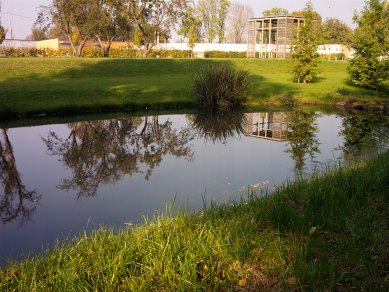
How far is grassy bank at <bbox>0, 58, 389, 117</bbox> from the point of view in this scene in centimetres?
1415

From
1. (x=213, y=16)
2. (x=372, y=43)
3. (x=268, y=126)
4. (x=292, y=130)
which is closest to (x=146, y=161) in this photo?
(x=292, y=130)

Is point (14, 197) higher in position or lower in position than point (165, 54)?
lower

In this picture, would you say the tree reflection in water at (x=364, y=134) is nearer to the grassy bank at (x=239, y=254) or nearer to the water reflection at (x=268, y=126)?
the water reflection at (x=268, y=126)

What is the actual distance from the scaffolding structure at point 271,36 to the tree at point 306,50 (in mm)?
13050

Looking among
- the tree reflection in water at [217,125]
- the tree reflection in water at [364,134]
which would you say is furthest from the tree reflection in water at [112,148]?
the tree reflection in water at [364,134]

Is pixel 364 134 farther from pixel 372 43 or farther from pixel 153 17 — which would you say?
pixel 153 17

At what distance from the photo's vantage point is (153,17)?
38.6m

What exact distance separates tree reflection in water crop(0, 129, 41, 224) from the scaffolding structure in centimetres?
2854

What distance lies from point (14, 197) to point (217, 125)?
728cm

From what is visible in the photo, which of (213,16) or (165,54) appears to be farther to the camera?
(213,16)

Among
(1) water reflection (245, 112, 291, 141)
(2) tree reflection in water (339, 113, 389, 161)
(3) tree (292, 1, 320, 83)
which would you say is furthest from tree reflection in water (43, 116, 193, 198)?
(3) tree (292, 1, 320, 83)

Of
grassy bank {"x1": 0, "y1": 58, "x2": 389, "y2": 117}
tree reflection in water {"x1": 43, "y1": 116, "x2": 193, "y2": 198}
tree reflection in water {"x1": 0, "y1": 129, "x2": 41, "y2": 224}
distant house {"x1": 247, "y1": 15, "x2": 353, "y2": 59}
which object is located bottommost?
tree reflection in water {"x1": 0, "y1": 129, "x2": 41, "y2": 224}

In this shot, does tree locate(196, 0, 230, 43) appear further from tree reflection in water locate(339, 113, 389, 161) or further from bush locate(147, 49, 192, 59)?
tree reflection in water locate(339, 113, 389, 161)

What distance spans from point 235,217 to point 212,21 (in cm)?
6195
